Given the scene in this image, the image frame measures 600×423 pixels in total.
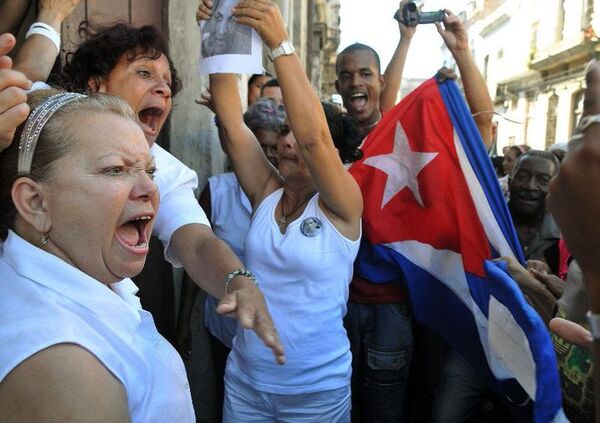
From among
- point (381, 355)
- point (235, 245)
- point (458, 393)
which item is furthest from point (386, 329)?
point (235, 245)

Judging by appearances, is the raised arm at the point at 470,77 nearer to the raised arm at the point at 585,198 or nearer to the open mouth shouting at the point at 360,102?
the open mouth shouting at the point at 360,102

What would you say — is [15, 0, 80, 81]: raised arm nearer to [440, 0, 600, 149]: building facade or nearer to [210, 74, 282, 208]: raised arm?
[210, 74, 282, 208]: raised arm

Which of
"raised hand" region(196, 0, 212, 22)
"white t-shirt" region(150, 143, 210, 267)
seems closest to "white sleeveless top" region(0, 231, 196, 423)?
"white t-shirt" region(150, 143, 210, 267)

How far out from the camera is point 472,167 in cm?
279

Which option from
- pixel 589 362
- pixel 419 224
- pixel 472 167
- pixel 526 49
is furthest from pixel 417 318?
pixel 526 49

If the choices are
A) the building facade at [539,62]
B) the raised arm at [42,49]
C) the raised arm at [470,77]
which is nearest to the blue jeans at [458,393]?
the raised arm at [470,77]

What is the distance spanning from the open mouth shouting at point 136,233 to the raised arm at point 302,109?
0.92 metres

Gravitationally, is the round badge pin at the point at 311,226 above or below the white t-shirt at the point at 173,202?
below

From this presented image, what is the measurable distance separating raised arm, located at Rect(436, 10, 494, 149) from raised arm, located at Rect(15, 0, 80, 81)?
2102mm

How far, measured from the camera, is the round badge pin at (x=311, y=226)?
2.30 metres

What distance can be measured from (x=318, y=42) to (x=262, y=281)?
12.5 meters

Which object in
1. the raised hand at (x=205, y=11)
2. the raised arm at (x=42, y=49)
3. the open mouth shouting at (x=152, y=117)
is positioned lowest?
the open mouth shouting at (x=152, y=117)

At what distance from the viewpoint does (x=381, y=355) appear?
2717mm

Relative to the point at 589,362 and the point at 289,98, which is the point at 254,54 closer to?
the point at 289,98
